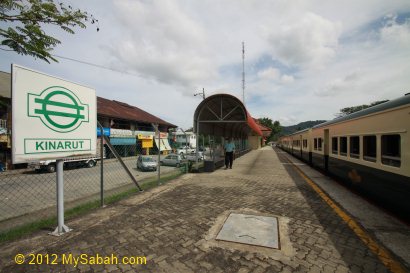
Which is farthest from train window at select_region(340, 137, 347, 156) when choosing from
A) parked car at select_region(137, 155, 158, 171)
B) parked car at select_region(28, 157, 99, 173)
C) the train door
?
parked car at select_region(28, 157, 99, 173)

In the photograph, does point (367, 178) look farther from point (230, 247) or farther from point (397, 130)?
point (230, 247)

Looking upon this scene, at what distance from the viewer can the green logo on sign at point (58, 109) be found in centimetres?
354

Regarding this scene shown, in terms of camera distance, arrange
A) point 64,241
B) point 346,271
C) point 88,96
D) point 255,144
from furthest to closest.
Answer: point 255,144 < point 88,96 < point 64,241 < point 346,271

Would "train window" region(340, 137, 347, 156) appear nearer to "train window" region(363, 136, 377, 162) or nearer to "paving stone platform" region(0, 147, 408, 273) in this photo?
"train window" region(363, 136, 377, 162)

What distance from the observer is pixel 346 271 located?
2.87 m

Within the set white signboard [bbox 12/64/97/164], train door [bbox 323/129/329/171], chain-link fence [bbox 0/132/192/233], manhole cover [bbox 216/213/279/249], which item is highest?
white signboard [bbox 12/64/97/164]

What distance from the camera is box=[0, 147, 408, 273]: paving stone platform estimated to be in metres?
→ 2.98

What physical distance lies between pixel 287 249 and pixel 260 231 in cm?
66

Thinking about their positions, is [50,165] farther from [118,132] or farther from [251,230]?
[251,230]

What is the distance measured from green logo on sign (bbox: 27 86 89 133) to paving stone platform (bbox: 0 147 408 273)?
1923 millimetres

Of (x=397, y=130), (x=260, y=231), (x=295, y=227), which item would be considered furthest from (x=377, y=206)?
(x=260, y=231)

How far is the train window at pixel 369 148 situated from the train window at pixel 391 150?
48 centimetres

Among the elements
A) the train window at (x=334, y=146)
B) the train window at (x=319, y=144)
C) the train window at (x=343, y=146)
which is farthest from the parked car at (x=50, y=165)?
the train window at (x=343, y=146)

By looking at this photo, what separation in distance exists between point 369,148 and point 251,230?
4.29 m
